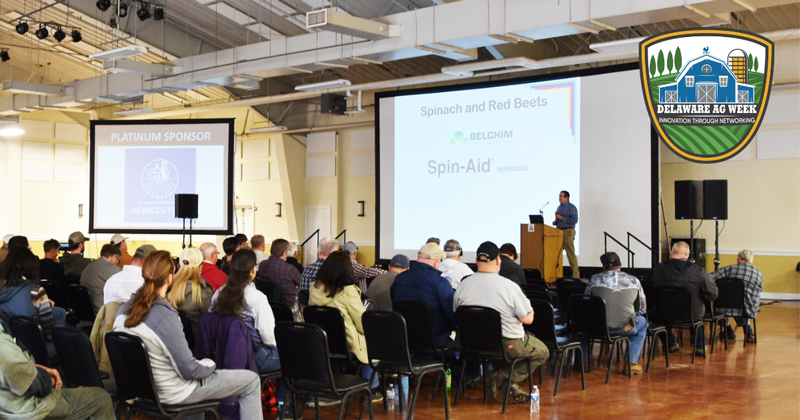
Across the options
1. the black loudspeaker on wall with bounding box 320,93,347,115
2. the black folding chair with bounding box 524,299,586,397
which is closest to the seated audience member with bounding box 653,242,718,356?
the black folding chair with bounding box 524,299,586,397

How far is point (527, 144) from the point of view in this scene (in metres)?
11.5

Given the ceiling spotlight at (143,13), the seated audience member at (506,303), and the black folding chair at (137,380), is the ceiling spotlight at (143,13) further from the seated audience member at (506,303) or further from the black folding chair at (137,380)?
the black folding chair at (137,380)

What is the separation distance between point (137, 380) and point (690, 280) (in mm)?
5389

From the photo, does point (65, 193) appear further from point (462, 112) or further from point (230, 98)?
point (462, 112)

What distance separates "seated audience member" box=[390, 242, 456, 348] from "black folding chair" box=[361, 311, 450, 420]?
0.66m

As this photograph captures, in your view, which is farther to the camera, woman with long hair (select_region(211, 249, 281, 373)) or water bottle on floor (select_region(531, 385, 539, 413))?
water bottle on floor (select_region(531, 385, 539, 413))

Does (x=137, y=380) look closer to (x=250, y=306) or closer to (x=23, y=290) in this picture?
(x=250, y=306)

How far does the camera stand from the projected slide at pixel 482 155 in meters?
11.3

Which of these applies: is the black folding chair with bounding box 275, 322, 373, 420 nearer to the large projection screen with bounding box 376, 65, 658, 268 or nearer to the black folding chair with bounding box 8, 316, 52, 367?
the black folding chair with bounding box 8, 316, 52, 367

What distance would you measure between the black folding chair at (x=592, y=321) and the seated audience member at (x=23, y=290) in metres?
4.07

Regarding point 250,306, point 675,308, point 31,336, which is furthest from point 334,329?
point 675,308

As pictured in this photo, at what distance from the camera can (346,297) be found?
494 cm

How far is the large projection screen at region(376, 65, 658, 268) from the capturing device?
10844mm

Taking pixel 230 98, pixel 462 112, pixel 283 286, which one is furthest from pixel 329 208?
pixel 283 286
